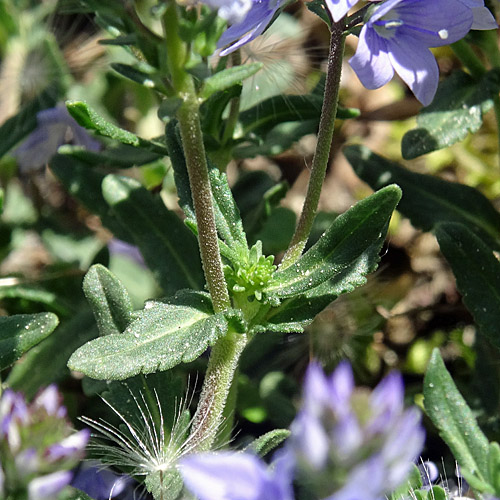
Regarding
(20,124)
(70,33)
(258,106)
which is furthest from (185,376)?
(70,33)

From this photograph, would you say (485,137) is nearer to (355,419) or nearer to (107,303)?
(107,303)

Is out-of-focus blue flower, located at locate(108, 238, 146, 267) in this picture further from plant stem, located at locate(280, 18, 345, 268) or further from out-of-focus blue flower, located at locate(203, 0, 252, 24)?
out-of-focus blue flower, located at locate(203, 0, 252, 24)

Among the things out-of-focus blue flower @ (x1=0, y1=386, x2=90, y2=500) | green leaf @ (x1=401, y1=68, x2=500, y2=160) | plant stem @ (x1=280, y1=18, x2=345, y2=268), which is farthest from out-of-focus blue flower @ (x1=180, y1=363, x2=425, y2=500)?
green leaf @ (x1=401, y1=68, x2=500, y2=160)

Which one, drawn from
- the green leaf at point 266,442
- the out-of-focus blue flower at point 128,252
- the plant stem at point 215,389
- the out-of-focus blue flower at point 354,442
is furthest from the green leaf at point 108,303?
the out-of-focus blue flower at point 128,252

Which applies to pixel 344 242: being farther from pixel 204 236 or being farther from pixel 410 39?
pixel 410 39

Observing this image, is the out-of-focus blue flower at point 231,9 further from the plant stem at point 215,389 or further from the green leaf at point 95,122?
the plant stem at point 215,389

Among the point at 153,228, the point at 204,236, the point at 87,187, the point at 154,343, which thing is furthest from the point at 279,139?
the point at 154,343
